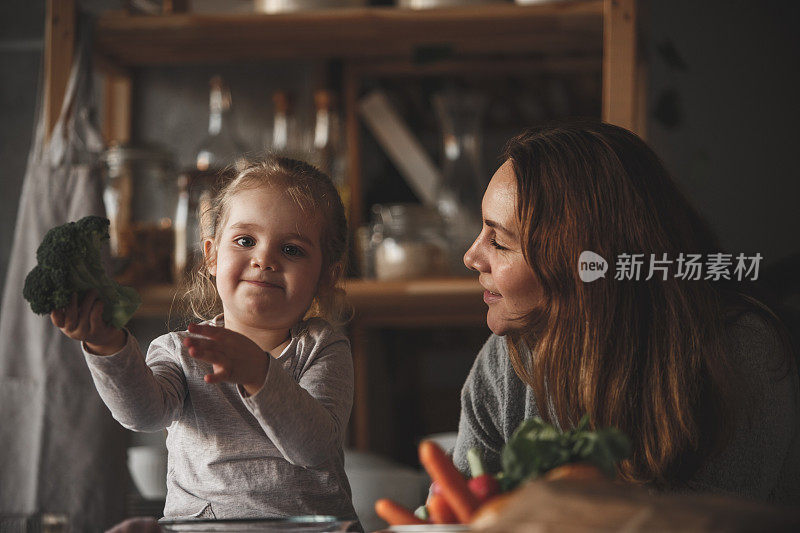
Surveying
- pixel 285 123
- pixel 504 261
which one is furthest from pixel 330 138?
pixel 504 261

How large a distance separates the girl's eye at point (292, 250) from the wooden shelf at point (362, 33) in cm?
77

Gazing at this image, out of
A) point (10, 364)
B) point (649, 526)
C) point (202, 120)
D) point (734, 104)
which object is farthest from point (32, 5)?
point (649, 526)

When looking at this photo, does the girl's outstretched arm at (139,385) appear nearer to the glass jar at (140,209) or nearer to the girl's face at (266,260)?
the girl's face at (266,260)

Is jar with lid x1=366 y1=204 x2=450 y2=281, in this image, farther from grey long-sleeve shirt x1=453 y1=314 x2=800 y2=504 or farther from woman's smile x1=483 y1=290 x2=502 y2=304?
woman's smile x1=483 y1=290 x2=502 y2=304

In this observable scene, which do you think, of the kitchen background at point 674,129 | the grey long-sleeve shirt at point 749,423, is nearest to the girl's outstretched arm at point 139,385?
the grey long-sleeve shirt at point 749,423

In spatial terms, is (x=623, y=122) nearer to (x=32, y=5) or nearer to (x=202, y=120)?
(x=202, y=120)

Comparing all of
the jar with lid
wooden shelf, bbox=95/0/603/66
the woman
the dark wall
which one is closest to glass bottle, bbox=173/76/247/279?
wooden shelf, bbox=95/0/603/66

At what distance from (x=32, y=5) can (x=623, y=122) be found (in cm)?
140

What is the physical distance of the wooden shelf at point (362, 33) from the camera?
1598 millimetres

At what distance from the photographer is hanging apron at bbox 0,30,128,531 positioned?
1.50 meters

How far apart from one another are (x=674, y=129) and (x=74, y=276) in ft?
4.91

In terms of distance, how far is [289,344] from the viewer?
100 centimetres

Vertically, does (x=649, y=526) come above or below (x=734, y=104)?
below

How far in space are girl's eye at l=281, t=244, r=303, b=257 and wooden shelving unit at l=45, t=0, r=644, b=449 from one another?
0.60 metres
